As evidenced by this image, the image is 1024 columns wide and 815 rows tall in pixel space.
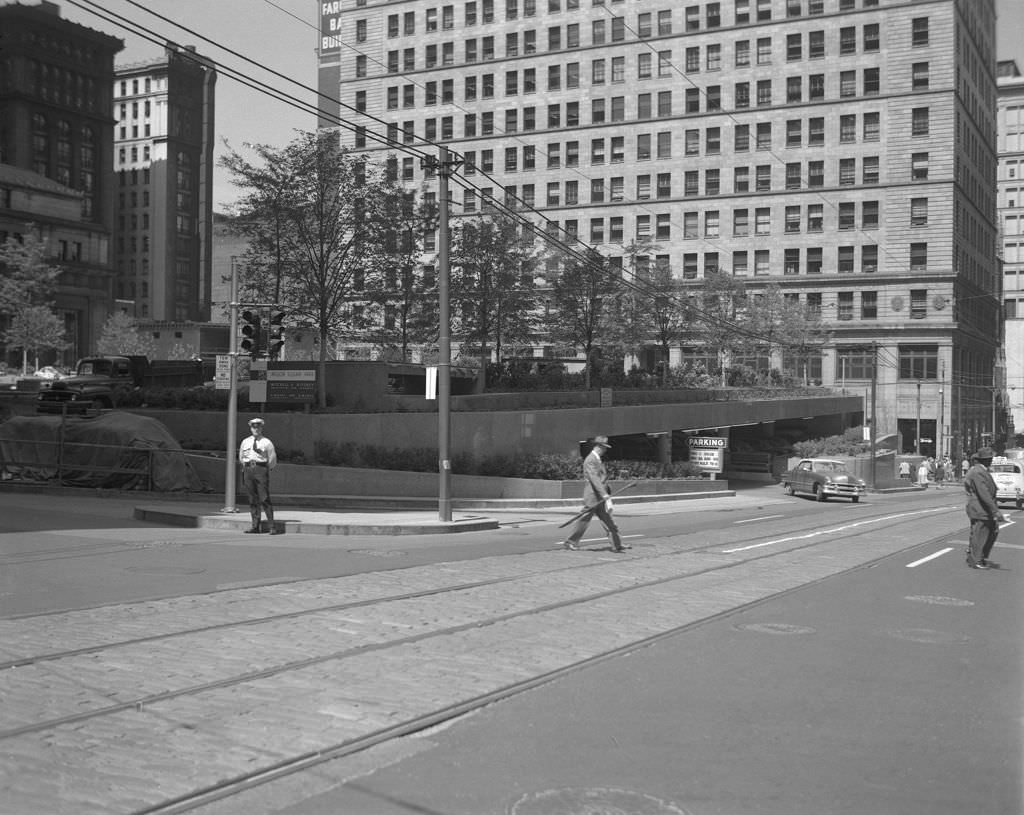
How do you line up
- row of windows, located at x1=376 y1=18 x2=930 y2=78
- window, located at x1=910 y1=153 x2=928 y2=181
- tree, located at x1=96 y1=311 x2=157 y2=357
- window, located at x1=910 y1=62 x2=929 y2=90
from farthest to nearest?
tree, located at x1=96 y1=311 x2=157 y2=357 → row of windows, located at x1=376 y1=18 x2=930 y2=78 → window, located at x1=910 y1=153 x2=928 y2=181 → window, located at x1=910 y1=62 x2=929 y2=90

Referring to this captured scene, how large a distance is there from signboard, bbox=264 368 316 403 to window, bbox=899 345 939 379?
62124mm

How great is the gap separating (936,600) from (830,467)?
31892mm

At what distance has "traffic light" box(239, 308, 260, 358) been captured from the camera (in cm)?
1977

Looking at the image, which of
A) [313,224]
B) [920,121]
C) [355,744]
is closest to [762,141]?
[920,121]

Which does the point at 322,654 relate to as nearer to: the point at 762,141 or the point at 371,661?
the point at 371,661

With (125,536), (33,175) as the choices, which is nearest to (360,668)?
(125,536)

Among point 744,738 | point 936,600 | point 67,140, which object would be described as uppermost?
point 67,140

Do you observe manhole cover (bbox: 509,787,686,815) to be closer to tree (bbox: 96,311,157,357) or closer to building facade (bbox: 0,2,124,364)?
tree (bbox: 96,311,157,357)

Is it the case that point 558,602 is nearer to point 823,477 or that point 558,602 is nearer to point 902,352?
point 823,477

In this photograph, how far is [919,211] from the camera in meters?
79.3

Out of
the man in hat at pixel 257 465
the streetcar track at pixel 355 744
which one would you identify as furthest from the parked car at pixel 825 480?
the streetcar track at pixel 355 744

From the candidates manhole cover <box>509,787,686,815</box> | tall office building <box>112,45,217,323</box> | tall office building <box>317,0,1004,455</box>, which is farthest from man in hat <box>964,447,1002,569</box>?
tall office building <box>112,45,217,323</box>

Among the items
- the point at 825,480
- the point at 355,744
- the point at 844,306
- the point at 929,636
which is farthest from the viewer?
the point at 844,306

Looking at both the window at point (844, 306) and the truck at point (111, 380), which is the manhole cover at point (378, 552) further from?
the window at point (844, 306)
